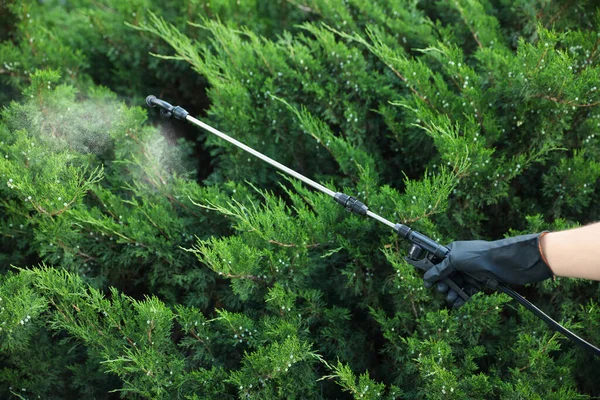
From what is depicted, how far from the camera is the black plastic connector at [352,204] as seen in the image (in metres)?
2.74

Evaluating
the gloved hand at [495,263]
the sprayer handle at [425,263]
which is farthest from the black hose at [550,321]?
the sprayer handle at [425,263]

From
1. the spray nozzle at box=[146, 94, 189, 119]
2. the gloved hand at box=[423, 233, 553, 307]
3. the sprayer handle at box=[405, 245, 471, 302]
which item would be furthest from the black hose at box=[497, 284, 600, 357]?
the spray nozzle at box=[146, 94, 189, 119]

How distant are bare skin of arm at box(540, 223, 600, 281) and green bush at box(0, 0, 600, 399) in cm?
39

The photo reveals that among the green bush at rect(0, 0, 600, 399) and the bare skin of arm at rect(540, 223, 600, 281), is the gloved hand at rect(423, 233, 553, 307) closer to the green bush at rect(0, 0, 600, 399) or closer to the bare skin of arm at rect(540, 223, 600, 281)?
the bare skin of arm at rect(540, 223, 600, 281)

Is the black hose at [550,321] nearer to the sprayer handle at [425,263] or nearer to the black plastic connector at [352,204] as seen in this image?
the sprayer handle at [425,263]

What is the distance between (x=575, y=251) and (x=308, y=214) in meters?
1.18

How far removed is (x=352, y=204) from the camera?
2.76 m

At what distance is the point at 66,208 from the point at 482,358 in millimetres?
2188

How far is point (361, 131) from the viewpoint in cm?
344

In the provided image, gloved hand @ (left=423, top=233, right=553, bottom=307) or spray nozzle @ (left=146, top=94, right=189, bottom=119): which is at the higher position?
spray nozzle @ (left=146, top=94, right=189, bottom=119)

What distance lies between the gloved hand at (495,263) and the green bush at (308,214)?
224 millimetres

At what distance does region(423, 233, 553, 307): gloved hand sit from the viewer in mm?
2459

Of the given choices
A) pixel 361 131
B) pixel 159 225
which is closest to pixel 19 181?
pixel 159 225

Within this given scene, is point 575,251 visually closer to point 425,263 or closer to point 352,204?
point 425,263
